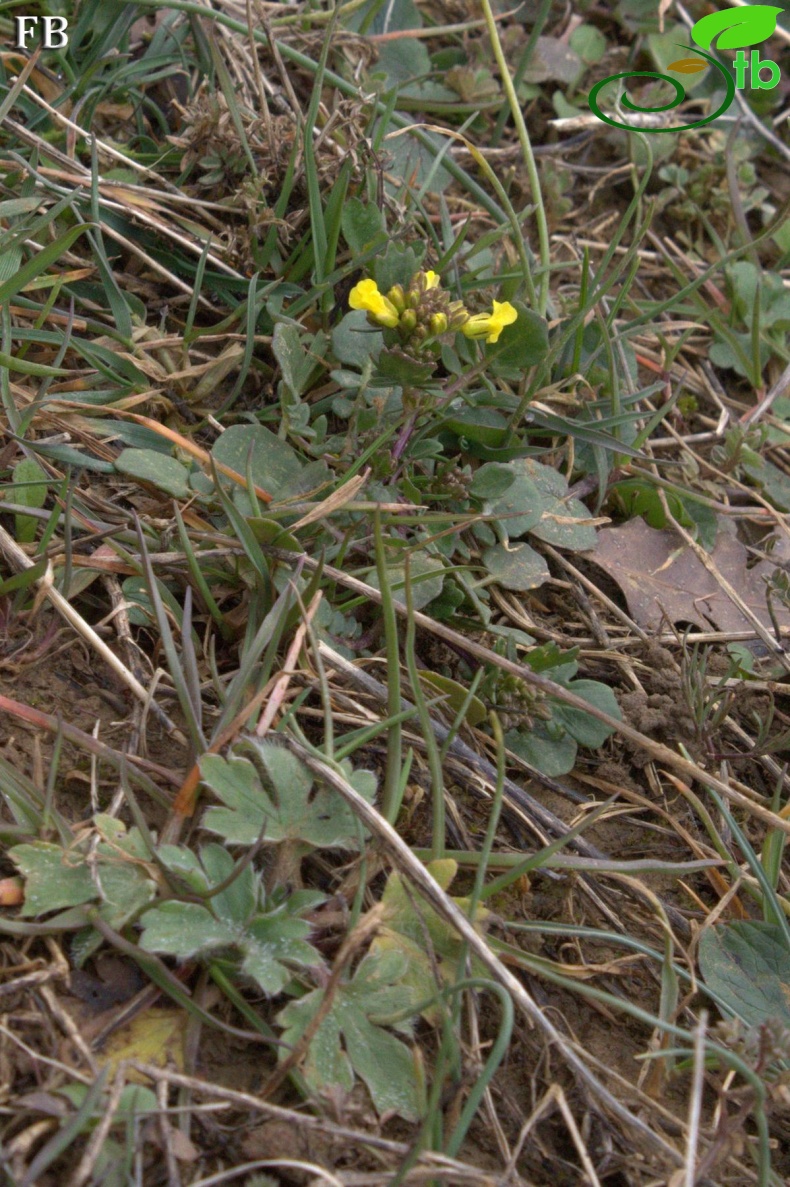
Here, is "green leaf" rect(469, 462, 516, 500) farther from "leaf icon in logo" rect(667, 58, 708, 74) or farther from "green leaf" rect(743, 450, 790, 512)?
"leaf icon in logo" rect(667, 58, 708, 74)

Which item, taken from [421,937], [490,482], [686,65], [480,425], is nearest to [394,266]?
[480,425]

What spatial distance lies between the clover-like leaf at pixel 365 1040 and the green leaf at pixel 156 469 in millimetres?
949

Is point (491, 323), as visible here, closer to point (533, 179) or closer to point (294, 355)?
point (294, 355)

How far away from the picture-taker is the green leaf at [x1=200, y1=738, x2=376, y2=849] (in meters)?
1.50

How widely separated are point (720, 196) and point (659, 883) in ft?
7.06

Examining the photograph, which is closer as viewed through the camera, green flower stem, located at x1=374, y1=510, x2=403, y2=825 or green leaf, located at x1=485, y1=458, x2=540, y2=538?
green flower stem, located at x1=374, y1=510, x2=403, y2=825

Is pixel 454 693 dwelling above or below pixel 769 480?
above

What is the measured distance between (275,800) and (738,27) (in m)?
3.09

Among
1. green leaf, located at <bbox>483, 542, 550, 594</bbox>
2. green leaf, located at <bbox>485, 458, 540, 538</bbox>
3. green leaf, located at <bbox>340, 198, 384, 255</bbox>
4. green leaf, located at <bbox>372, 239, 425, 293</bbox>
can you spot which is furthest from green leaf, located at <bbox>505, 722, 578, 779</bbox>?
green leaf, located at <bbox>340, 198, 384, 255</bbox>

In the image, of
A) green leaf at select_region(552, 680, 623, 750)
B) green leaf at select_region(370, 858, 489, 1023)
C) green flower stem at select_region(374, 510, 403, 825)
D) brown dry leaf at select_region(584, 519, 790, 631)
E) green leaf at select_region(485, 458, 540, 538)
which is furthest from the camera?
brown dry leaf at select_region(584, 519, 790, 631)

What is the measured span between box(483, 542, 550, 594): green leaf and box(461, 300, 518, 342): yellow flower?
0.45m

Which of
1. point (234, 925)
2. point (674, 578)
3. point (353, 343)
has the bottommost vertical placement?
point (674, 578)

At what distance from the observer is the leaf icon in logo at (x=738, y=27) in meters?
3.24

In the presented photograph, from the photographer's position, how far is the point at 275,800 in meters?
1.56
